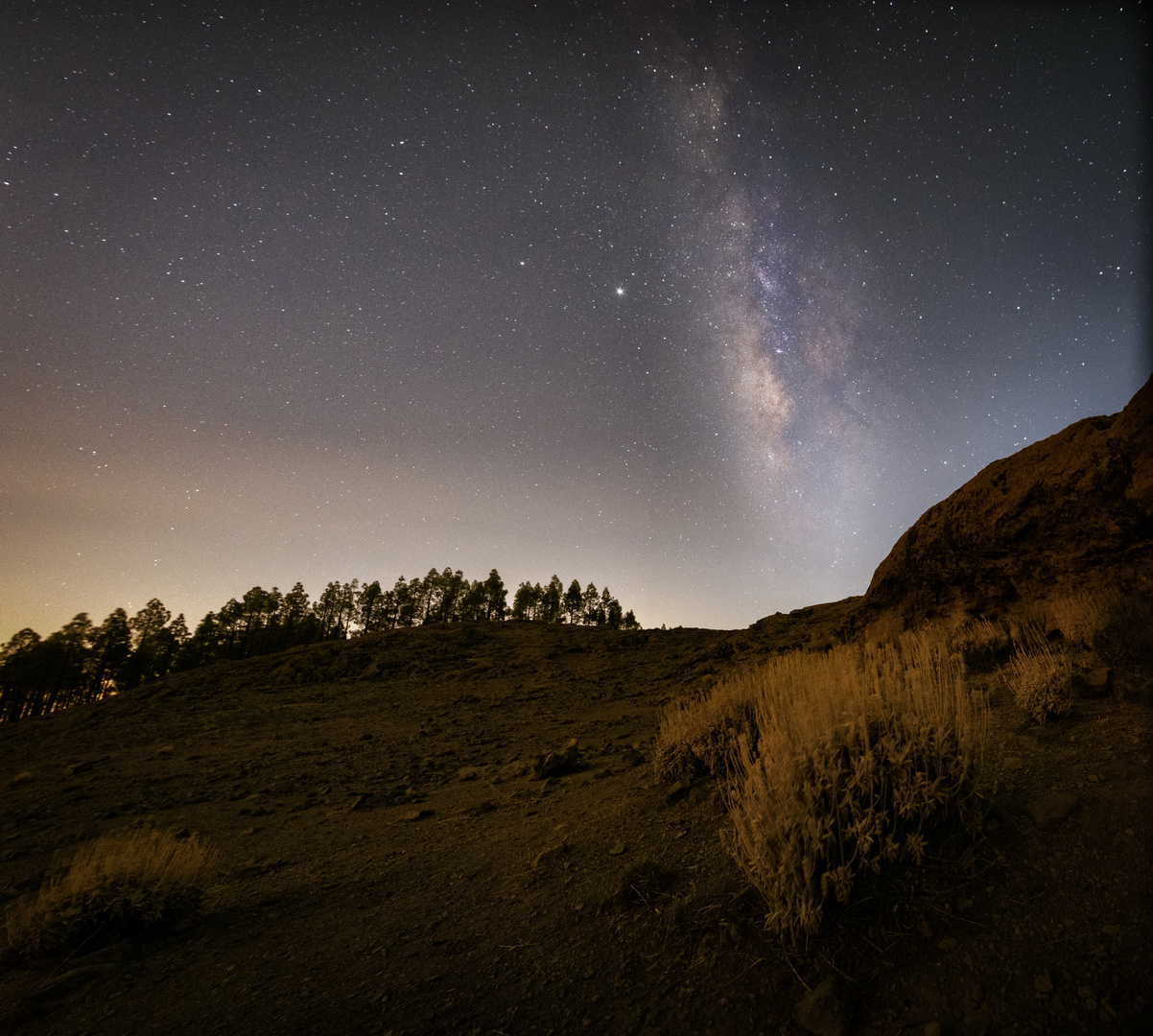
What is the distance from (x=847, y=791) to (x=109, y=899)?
18.4ft

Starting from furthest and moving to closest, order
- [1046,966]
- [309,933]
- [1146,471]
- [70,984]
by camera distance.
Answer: [1146,471], [309,933], [70,984], [1046,966]

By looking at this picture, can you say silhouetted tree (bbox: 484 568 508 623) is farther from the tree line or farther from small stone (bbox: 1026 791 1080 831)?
small stone (bbox: 1026 791 1080 831)

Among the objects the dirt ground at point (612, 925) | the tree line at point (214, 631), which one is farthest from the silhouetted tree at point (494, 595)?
the dirt ground at point (612, 925)

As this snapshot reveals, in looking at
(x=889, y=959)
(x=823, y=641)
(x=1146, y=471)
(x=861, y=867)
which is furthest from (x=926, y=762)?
(x=823, y=641)

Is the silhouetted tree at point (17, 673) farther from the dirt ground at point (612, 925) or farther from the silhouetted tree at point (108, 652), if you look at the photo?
the dirt ground at point (612, 925)

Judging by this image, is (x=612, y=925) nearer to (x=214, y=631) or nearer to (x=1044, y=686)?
(x=1044, y=686)

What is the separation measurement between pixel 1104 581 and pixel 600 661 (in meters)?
19.1

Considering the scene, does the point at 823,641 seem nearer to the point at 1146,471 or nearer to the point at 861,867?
the point at 1146,471

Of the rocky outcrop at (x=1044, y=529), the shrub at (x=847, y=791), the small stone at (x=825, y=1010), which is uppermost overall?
the rocky outcrop at (x=1044, y=529)

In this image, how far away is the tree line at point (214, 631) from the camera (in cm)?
4231

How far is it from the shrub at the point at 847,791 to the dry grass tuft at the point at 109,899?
15.4ft

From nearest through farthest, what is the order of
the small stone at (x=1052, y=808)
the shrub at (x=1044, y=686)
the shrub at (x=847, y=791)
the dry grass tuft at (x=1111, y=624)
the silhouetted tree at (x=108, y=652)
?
the shrub at (x=847, y=791), the small stone at (x=1052, y=808), the shrub at (x=1044, y=686), the dry grass tuft at (x=1111, y=624), the silhouetted tree at (x=108, y=652)

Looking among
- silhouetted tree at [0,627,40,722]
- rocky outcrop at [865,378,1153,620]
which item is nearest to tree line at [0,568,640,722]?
silhouetted tree at [0,627,40,722]

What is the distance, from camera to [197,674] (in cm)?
2598
